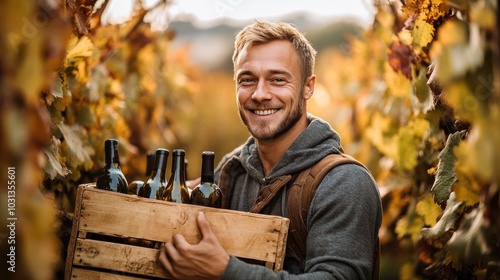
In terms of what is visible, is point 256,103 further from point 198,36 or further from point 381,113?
point 198,36

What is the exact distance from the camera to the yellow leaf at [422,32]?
301 centimetres

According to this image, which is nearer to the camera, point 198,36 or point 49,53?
point 49,53

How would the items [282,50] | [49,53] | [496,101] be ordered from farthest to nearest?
[282,50]
[496,101]
[49,53]

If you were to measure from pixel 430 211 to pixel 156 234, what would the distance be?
160cm

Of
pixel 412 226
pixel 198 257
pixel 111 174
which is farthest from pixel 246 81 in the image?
pixel 412 226

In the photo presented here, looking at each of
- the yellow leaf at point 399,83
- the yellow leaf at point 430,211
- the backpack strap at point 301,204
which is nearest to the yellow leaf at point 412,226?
the yellow leaf at point 430,211

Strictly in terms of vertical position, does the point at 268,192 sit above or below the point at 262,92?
below

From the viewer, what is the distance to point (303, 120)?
329 centimetres

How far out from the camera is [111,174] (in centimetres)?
285

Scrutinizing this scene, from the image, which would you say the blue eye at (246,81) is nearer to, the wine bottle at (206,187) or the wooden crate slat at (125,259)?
the wine bottle at (206,187)

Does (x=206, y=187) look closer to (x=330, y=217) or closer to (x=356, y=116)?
(x=330, y=217)

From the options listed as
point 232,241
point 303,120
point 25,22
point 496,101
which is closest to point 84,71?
point 303,120

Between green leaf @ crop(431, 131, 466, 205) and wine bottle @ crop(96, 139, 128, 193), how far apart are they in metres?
1.48

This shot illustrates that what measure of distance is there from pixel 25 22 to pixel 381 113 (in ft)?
14.2
